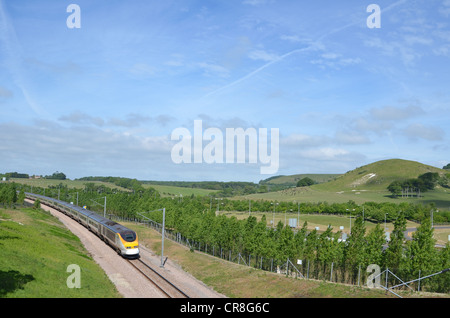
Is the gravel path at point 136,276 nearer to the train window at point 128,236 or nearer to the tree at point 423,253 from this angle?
the train window at point 128,236

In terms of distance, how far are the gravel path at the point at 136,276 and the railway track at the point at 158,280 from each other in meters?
0.62

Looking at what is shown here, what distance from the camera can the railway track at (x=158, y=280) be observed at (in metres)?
32.8

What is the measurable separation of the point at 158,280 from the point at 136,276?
277cm

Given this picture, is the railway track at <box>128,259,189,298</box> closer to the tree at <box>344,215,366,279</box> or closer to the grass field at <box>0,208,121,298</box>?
the grass field at <box>0,208,121,298</box>

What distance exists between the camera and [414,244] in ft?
137

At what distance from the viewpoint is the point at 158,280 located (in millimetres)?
37719

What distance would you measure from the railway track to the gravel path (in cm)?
62

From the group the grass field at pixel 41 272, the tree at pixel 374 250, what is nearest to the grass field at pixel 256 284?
the tree at pixel 374 250

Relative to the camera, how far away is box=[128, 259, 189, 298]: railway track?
32844 millimetres

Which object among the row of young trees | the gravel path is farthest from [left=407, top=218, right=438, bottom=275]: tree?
the gravel path

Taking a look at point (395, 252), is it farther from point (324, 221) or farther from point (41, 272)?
point (324, 221)

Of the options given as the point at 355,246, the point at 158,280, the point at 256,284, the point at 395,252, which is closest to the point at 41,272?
the point at 158,280
